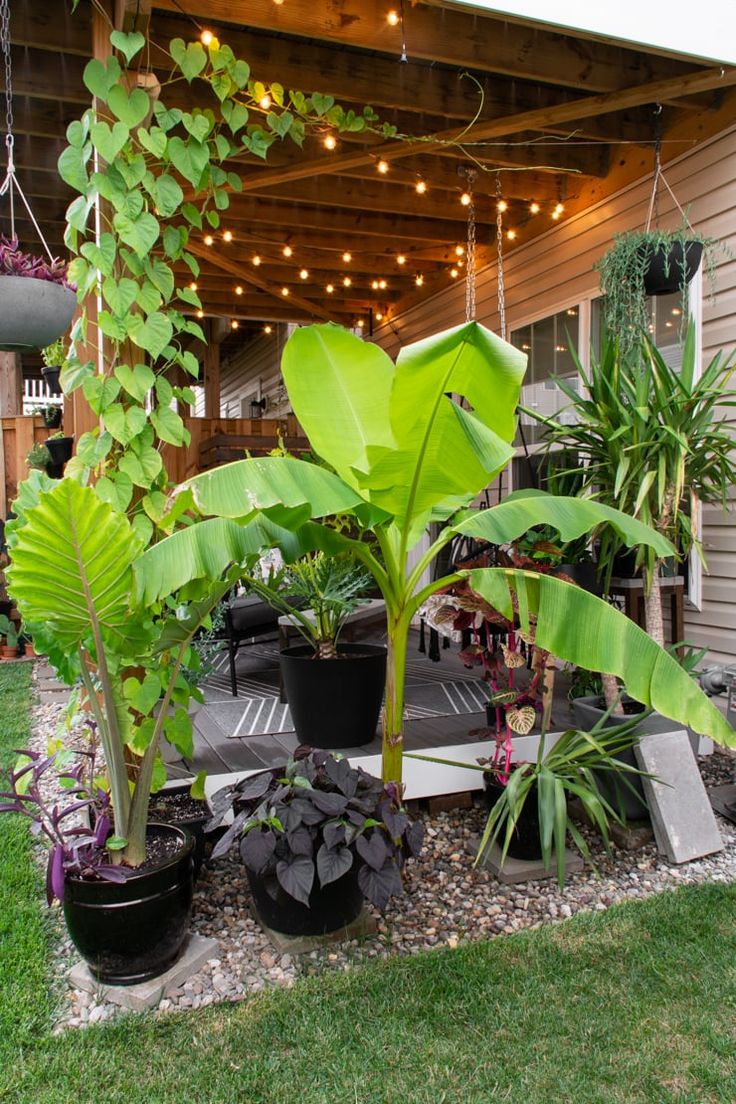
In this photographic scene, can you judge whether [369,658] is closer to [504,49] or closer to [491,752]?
[491,752]

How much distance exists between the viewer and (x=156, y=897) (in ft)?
7.27

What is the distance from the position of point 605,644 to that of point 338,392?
1132 mm

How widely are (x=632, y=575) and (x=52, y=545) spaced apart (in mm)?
3204

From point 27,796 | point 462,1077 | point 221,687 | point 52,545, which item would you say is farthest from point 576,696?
point 52,545

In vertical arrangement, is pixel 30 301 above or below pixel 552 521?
above

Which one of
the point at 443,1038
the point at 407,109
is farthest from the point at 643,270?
the point at 443,1038

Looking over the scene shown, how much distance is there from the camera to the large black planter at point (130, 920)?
7.11ft

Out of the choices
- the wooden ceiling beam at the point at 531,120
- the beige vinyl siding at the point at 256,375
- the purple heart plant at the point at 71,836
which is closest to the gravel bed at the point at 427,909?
the purple heart plant at the point at 71,836

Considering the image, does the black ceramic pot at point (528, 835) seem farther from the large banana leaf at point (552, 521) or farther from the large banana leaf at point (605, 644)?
the large banana leaf at point (552, 521)

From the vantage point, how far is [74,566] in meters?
1.93

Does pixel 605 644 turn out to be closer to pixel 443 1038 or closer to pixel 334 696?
pixel 443 1038

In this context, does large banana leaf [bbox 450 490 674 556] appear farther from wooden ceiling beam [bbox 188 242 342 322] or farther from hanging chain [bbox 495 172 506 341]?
wooden ceiling beam [bbox 188 242 342 322]

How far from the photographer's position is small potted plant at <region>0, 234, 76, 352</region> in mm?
2803

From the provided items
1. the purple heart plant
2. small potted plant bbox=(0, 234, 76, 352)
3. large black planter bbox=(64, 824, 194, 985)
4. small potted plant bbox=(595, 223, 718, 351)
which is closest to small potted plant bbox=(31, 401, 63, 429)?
small potted plant bbox=(0, 234, 76, 352)
